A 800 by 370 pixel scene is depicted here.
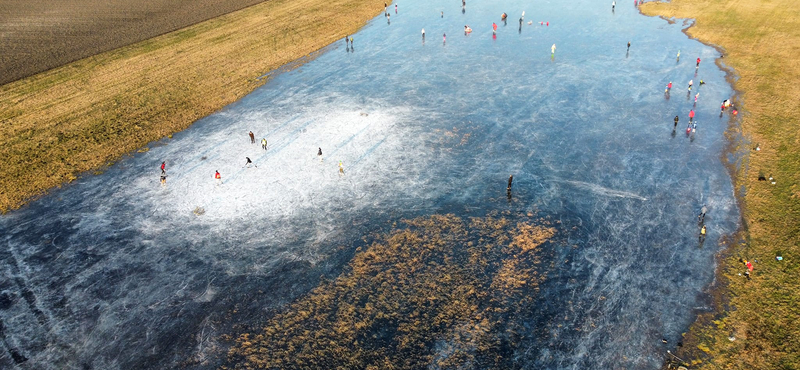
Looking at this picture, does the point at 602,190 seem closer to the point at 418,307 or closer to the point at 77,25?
the point at 418,307

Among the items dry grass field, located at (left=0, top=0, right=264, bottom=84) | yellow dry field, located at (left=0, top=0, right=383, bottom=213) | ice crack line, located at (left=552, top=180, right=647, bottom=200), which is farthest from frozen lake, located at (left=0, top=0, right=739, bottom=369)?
dry grass field, located at (left=0, top=0, right=264, bottom=84)

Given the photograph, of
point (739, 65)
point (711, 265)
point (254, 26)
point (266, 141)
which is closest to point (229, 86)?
point (266, 141)

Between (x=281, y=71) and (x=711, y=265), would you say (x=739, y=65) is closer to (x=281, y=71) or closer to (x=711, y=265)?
(x=711, y=265)

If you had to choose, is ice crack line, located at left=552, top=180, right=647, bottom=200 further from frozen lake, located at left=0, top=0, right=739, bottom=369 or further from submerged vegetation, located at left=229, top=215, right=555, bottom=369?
submerged vegetation, located at left=229, top=215, right=555, bottom=369

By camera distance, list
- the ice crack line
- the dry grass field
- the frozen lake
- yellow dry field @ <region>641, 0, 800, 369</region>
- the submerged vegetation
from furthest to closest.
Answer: the dry grass field → the ice crack line → the frozen lake → the submerged vegetation → yellow dry field @ <region>641, 0, 800, 369</region>

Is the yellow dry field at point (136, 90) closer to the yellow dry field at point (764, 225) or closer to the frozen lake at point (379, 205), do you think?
the frozen lake at point (379, 205)

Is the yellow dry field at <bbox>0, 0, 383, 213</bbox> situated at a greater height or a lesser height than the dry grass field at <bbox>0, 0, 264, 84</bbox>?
lesser

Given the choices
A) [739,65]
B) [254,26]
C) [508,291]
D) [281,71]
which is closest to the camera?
[508,291]
